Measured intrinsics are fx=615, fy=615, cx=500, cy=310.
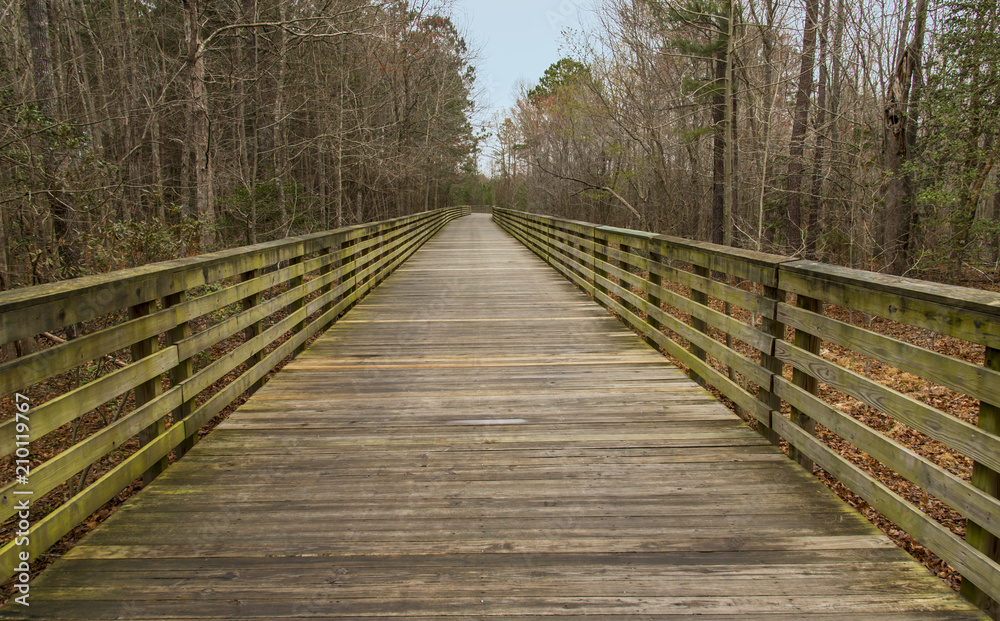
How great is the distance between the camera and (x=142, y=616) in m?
2.03

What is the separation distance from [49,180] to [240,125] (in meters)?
11.2

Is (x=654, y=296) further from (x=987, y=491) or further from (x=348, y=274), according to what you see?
(x=348, y=274)

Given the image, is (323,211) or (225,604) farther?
(323,211)

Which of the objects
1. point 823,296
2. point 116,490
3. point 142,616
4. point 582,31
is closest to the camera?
point 142,616

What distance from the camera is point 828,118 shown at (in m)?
15.4

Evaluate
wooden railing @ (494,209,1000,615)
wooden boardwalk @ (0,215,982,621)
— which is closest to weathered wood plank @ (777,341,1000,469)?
wooden railing @ (494,209,1000,615)

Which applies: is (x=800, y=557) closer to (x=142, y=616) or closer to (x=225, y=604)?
(x=225, y=604)

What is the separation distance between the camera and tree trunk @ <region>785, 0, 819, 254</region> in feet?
44.4

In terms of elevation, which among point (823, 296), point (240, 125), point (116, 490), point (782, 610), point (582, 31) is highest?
point (582, 31)

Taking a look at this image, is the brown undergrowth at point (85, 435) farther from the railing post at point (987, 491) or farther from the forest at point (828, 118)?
the forest at point (828, 118)

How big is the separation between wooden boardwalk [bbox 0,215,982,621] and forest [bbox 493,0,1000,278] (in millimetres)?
10273

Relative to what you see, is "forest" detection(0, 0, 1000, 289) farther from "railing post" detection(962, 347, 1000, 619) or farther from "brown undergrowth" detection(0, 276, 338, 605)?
"railing post" detection(962, 347, 1000, 619)

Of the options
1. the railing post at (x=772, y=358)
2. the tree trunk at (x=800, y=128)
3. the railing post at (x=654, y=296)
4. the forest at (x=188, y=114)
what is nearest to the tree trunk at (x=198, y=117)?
the forest at (x=188, y=114)

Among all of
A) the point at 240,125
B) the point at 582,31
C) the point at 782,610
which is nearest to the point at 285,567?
the point at 782,610
